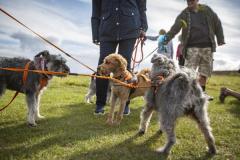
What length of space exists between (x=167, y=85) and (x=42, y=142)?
2429 millimetres

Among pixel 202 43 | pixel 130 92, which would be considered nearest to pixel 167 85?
pixel 130 92

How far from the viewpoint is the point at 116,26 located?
26.6ft

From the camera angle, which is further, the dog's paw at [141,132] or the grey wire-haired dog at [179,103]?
the dog's paw at [141,132]

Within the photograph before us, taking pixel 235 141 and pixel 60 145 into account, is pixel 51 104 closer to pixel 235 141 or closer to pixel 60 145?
pixel 60 145

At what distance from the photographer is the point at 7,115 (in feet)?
27.2

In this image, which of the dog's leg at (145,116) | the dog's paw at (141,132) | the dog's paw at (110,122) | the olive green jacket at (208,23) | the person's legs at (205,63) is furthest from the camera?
the person's legs at (205,63)

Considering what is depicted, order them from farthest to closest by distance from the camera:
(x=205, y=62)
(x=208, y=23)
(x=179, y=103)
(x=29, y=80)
Answer: (x=205, y=62) → (x=208, y=23) → (x=29, y=80) → (x=179, y=103)

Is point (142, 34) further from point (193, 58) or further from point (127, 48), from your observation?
point (193, 58)

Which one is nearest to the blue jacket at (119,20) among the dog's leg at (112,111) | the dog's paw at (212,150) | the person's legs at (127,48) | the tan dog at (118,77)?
the person's legs at (127,48)

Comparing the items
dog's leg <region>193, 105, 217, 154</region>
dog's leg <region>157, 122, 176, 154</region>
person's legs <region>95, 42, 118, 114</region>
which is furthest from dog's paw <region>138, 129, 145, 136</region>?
person's legs <region>95, 42, 118, 114</region>

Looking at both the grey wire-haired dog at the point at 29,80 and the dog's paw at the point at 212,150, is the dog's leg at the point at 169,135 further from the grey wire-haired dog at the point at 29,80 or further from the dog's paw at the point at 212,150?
the grey wire-haired dog at the point at 29,80

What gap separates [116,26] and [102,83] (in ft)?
4.78

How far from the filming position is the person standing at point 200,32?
9414mm

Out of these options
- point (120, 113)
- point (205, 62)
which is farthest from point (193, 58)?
point (120, 113)
